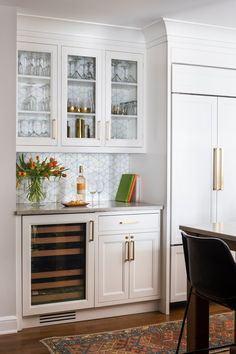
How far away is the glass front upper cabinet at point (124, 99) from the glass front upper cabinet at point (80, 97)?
4.7 inches

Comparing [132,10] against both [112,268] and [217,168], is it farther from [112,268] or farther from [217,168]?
[112,268]

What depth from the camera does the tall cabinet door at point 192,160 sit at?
462 centimetres

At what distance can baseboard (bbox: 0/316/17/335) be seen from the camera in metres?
4.03

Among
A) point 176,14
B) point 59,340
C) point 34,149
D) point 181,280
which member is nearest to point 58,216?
point 34,149

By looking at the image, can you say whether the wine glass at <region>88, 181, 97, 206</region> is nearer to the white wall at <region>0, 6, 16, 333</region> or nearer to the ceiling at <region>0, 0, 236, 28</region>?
the white wall at <region>0, 6, 16, 333</region>

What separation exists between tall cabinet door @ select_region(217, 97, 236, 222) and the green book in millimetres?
824

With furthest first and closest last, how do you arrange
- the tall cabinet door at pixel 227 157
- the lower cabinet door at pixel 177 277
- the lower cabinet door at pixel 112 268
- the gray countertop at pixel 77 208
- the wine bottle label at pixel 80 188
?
the tall cabinet door at pixel 227 157
the wine bottle label at pixel 80 188
the lower cabinet door at pixel 177 277
the lower cabinet door at pixel 112 268
the gray countertop at pixel 77 208

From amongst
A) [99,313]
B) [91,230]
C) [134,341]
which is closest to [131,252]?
[91,230]

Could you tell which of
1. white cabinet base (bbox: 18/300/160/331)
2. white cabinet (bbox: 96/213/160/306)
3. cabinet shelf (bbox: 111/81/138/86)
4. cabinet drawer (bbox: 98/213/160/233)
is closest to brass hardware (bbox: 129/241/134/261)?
white cabinet (bbox: 96/213/160/306)

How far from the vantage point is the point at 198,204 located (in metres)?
4.73

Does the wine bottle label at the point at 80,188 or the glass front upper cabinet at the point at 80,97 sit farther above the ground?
the glass front upper cabinet at the point at 80,97

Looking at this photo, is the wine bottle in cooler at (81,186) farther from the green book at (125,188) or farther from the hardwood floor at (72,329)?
the hardwood floor at (72,329)

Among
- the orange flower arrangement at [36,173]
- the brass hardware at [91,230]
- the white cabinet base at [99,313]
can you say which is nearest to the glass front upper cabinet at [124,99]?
the orange flower arrangement at [36,173]

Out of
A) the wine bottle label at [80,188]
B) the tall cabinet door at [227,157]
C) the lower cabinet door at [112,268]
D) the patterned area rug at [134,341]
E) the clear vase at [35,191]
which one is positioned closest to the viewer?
the patterned area rug at [134,341]
